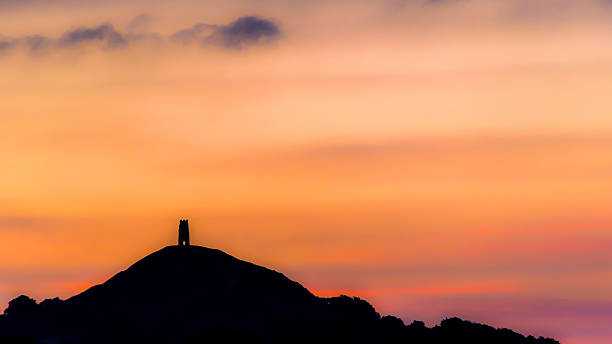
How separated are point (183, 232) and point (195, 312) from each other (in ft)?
33.1

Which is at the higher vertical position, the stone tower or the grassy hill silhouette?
the stone tower

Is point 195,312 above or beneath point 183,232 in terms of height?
beneath

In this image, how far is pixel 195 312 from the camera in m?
142

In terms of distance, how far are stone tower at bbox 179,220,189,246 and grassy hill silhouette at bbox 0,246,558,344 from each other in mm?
998

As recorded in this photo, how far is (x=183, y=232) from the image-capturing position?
146 metres

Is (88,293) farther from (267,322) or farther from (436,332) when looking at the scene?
(436,332)

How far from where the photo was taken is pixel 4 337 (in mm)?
135625

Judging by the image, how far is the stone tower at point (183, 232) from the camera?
476 ft

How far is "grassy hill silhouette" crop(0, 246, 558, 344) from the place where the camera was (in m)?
139

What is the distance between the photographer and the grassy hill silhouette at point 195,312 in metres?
139

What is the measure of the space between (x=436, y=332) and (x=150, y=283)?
38.9 m

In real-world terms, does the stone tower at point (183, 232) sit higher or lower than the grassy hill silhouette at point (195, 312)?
higher

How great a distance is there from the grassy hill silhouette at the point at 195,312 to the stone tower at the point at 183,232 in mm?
998

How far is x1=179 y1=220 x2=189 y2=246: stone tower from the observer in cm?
14512
